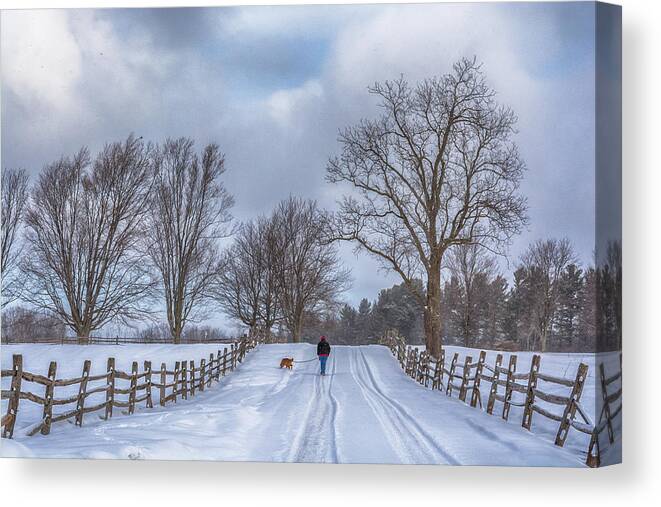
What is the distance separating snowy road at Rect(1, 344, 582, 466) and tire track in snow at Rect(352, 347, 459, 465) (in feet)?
0.03

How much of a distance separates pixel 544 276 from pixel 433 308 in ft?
5.31

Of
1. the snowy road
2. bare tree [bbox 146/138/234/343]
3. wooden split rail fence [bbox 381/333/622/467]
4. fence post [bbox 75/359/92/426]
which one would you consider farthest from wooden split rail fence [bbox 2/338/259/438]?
wooden split rail fence [bbox 381/333/622/467]

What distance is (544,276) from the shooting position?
7.43 meters

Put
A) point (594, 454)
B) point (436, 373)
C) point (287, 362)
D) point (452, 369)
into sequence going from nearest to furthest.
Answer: point (594, 454), point (452, 369), point (436, 373), point (287, 362)

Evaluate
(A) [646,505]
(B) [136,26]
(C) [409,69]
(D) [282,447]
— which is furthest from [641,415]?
(B) [136,26]

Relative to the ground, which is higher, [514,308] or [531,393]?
[514,308]

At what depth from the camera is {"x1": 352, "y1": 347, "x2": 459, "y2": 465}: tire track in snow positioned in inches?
258

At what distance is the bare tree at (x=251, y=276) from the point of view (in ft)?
27.2

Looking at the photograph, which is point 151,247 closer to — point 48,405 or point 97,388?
point 97,388

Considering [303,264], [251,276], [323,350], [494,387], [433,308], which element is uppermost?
[303,264]

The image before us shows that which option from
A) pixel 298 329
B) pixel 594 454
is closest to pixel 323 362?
pixel 298 329

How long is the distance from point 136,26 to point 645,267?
240 inches

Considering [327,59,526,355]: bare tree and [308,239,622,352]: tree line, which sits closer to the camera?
[308,239,622,352]: tree line

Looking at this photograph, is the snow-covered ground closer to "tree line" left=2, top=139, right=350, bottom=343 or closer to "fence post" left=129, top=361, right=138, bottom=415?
"tree line" left=2, top=139, right=350, bottom=343
